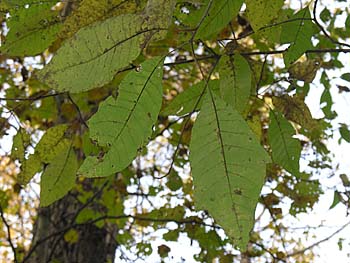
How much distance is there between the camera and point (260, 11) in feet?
2.57

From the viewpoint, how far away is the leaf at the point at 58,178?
110cm

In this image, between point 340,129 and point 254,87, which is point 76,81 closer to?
point 254,87

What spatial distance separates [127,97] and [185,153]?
1770mm

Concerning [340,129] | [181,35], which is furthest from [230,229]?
[340,129]

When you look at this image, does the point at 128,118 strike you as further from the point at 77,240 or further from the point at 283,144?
the point at 77,240

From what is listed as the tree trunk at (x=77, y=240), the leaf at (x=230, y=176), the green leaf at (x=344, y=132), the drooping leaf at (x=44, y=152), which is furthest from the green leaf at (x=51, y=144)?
the tree trunk at (x=77, y=240)

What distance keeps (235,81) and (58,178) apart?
479 mm

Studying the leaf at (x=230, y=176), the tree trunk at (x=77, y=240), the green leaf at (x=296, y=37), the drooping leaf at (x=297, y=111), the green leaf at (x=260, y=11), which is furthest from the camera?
the tree trunk at (x=77, y=240)

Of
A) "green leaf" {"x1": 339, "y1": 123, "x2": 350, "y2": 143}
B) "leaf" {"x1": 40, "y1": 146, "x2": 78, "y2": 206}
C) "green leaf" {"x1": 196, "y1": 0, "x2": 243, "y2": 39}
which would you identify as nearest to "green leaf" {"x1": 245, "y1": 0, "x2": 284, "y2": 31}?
"green leaf" {"x1": 196, "y1": 0, "x2": 243, "y2": 39}

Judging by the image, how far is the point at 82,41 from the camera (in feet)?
1.75

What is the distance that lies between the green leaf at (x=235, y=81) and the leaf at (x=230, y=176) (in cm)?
32

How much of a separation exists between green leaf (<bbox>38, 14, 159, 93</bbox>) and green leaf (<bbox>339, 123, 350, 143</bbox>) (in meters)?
1.33

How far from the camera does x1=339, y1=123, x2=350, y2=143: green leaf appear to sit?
1.72 metres

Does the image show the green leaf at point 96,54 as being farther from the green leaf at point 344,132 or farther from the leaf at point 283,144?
the green leaf at point 344,132
